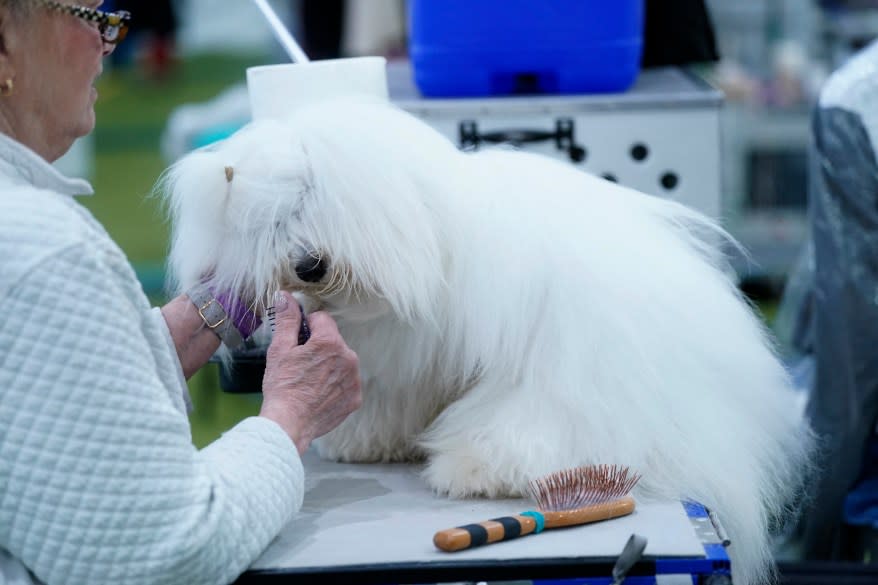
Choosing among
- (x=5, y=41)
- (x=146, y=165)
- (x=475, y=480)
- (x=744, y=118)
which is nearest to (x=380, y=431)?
(x=475, y=480)

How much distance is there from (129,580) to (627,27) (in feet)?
4.83

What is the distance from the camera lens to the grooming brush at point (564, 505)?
121cm

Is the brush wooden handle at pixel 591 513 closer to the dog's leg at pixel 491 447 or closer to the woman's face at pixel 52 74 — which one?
the dog's leg at pixel 491 447

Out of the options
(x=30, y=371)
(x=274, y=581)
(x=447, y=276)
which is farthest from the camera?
(x=447, y=276)

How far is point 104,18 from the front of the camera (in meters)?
1.25

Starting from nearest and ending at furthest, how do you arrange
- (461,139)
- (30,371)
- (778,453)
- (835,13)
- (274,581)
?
(30,371), (274,581), (778,453), (461,139), (835,13)

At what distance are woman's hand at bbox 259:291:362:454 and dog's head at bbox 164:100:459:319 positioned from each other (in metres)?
0.04

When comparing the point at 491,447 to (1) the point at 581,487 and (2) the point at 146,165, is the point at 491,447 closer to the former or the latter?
(1) the point at 581,487

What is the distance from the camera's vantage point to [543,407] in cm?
138

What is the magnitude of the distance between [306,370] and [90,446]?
1.00ft

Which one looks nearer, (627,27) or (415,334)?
(415,334)

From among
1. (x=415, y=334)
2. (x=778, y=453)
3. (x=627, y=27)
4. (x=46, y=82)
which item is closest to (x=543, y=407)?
(x=415, y=334)

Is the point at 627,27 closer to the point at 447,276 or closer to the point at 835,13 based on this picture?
the point at 447,276

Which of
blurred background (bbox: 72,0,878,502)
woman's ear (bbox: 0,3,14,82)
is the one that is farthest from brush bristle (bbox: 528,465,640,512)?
blurred background (bbox: 72,0,878,502)
